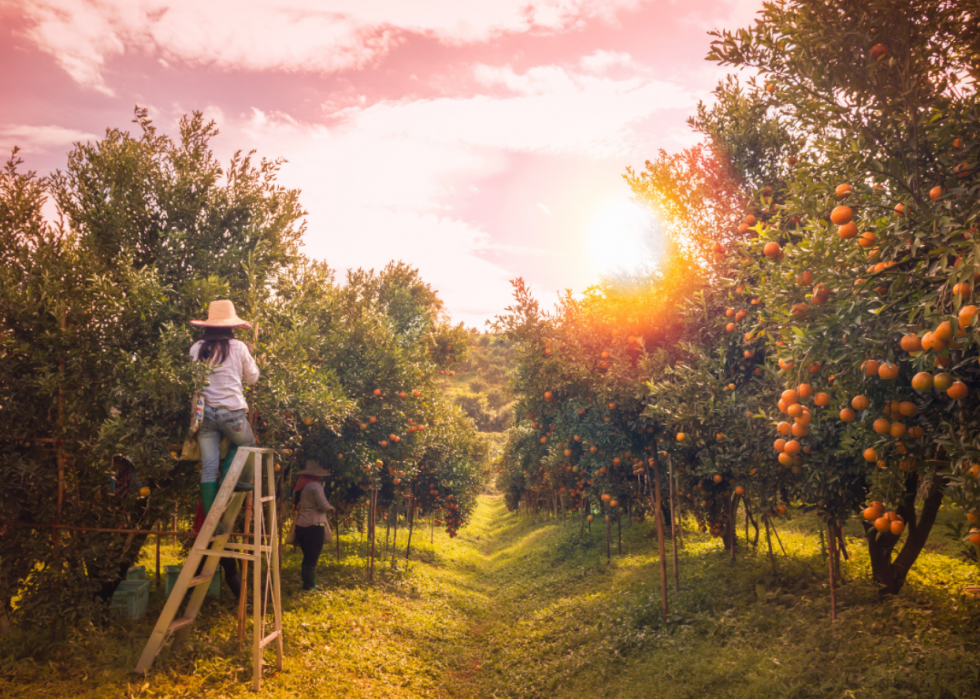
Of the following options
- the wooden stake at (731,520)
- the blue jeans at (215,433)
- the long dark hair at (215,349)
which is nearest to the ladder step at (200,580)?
the blue jeans at (215,433)

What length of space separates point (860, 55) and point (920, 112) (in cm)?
64

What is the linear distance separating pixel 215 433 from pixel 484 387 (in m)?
91.5

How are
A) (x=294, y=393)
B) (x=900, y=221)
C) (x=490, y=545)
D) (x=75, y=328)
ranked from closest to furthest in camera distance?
1. (x=900, y=221)
2. (x=75, y=328)
3. (x=294, y=393)
4. (x=490, y=545)

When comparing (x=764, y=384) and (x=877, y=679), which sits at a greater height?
(x=764, y=384)

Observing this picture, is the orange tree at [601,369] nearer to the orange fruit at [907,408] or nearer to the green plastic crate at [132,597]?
the orange fruit at [907,408]

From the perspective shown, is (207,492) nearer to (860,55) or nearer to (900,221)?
(900,221)

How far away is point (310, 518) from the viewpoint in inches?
410

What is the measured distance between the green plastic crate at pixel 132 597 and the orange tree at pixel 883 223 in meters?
8.43

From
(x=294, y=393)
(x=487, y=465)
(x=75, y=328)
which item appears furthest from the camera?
(x=487, y=465)

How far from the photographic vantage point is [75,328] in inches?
252

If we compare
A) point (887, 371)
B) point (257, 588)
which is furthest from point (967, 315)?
point (257, 588)

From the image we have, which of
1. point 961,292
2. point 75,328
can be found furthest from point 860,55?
point 75,328

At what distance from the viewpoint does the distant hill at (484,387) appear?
254 feet

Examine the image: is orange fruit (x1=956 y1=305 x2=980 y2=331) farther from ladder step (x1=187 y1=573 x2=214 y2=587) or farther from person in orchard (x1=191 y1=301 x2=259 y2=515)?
ladder step (x1=187 y1=573 x2=214 y2=587)
